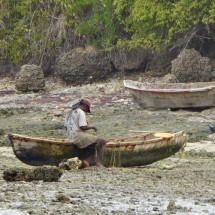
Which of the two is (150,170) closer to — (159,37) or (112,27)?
(159,37)

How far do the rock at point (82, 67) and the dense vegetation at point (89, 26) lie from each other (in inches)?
24.7

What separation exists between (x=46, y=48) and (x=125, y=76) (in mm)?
3173

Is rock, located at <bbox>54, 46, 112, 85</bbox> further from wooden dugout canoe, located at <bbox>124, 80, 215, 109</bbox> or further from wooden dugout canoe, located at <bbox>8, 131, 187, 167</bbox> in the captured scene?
wooden dugout canoe, located at <bbox>8, 131, 187, 167</bbox>

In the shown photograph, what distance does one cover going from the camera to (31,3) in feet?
Answer: 98.3

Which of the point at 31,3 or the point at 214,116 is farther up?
the point at 31,3

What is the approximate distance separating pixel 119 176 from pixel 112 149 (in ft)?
3.58

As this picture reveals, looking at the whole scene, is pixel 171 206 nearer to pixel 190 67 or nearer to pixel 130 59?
pixel 190 67

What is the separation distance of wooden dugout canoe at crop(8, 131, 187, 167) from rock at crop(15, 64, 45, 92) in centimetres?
1452

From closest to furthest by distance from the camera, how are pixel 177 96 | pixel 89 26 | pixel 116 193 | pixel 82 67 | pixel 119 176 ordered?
pixel 116 193 → pixel 119 176 → pixel 177 96 → pixel 82 67 → pixel 89 26

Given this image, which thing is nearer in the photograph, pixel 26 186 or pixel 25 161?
pixel 26 186

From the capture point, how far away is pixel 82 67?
29438 millimetres

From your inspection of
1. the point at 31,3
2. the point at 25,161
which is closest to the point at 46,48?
the point at 31,3

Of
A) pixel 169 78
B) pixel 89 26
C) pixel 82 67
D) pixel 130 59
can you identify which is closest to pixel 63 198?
pixel 169 78

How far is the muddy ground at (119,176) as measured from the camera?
30.0 feet
